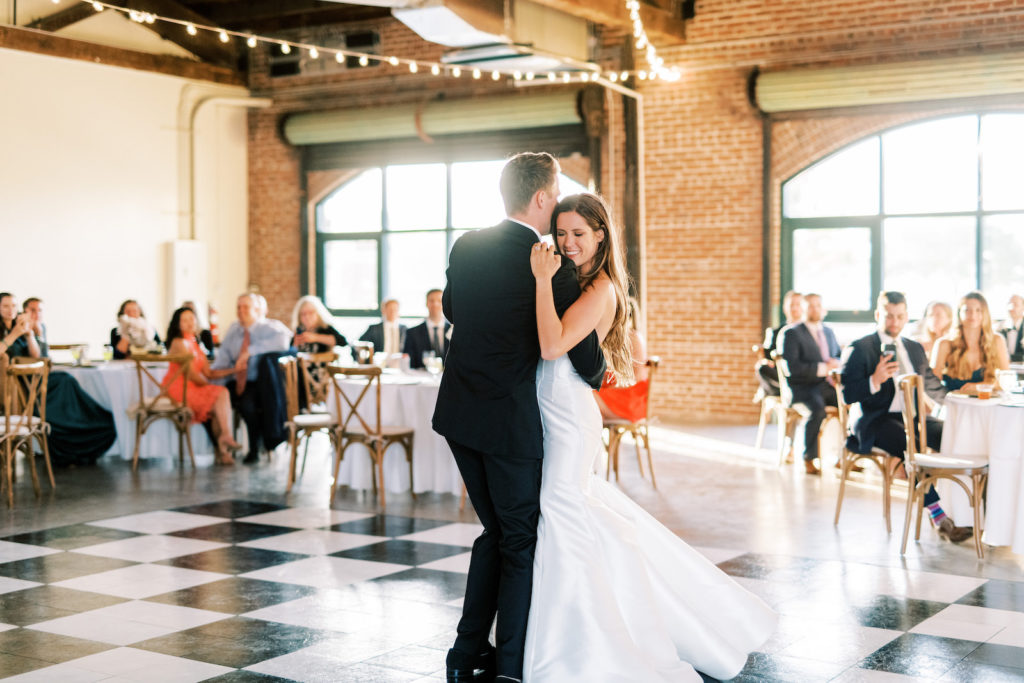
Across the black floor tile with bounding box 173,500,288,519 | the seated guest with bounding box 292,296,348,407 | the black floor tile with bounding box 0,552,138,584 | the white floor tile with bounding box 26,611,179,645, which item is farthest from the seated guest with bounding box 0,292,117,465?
the white floor tile with bounding box 26,611,179,645

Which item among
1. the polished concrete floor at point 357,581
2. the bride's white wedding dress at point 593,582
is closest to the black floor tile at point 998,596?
the polished concrete floor at point 357,581

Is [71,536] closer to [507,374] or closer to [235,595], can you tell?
[235,595]

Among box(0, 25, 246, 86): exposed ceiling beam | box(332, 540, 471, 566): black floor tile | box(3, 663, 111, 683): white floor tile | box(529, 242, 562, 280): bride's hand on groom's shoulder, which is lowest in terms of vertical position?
box(332, 540, 471, 566): black floor tile

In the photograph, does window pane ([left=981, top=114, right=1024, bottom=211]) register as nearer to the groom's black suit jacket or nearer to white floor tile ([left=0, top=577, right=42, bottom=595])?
the groom's black suit jacket

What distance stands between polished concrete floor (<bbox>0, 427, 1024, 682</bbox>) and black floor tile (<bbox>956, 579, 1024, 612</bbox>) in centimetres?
1

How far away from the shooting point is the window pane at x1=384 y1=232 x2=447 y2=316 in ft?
44.7

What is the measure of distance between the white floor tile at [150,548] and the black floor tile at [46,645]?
129 centimetres

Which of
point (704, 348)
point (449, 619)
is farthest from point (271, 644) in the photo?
point (704, 348)

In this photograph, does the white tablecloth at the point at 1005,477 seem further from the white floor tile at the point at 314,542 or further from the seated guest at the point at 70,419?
the seated guest at the point at 70,419

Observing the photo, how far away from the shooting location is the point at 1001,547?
19.3 ft

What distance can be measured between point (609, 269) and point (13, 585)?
3151 mm

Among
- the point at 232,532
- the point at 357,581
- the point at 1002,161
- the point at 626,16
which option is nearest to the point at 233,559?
the point at 232,532

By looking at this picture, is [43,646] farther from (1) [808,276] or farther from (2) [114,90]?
(2) [114,90]

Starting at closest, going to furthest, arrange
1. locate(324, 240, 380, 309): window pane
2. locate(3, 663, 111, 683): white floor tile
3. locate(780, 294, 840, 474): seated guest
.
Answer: locate(3, 663, 111, 683): white floor tile, locate(780, 294, 840, 474): seated guest, locate(324, 240, 380, 309): window pane
